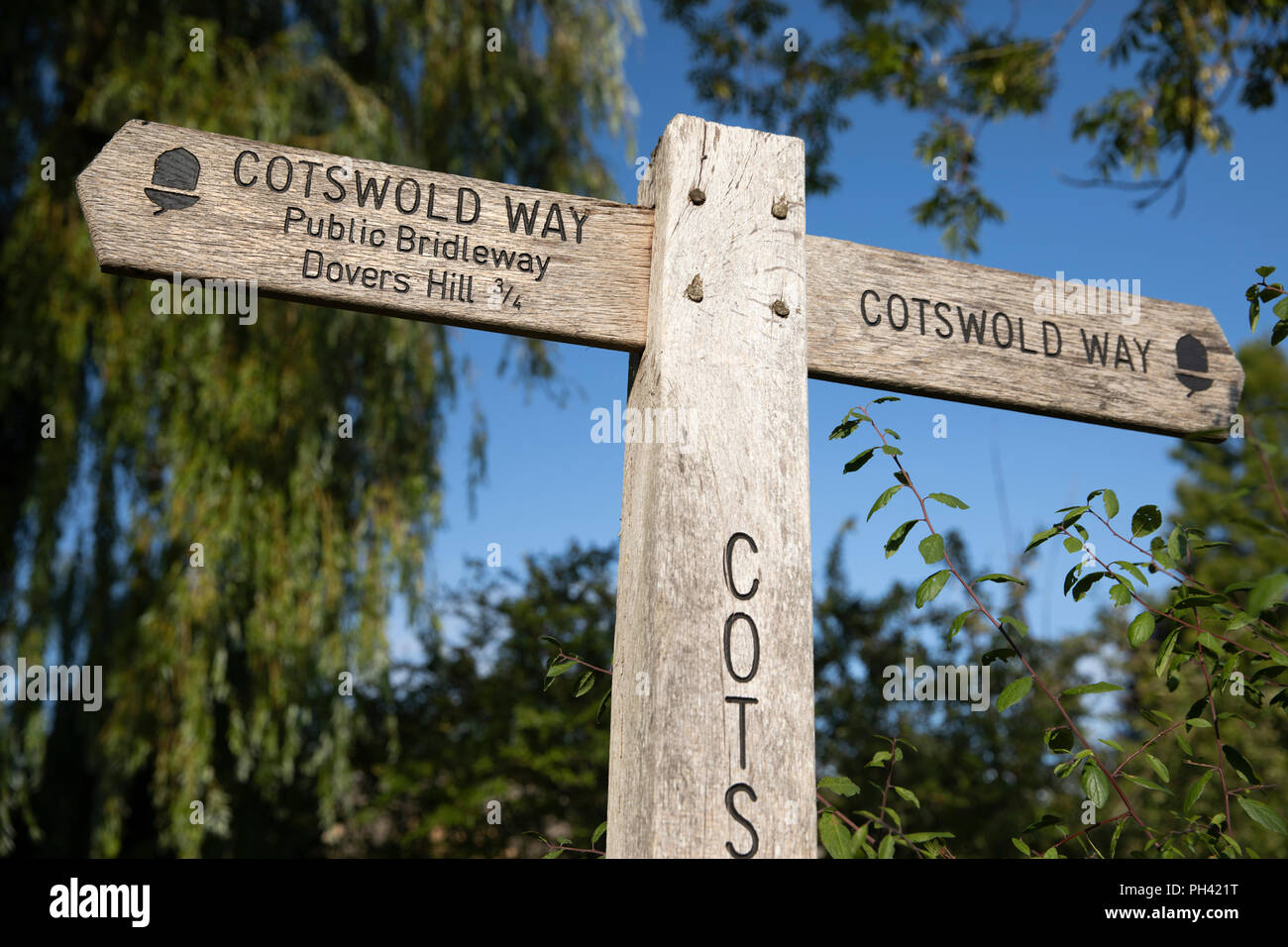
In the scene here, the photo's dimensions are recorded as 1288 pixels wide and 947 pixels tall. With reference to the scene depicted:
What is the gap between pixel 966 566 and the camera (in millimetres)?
9555

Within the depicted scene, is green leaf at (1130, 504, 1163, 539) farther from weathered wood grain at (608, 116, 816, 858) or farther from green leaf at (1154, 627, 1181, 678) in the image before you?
weathered wood grain at (608, 116, 816, 858)

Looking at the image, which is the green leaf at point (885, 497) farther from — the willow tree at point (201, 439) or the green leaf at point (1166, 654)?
the willow tree at point (201, 439)

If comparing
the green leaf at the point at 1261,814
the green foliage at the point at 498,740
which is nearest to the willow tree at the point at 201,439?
the green foliage at the point at 498,740

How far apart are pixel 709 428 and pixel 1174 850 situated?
102 cm

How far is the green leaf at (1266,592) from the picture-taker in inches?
42.2

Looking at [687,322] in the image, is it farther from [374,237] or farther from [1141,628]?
[1141,628]

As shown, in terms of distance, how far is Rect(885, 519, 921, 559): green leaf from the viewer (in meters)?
1.55

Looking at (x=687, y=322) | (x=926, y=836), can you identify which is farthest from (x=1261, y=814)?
(x=687, y=322)

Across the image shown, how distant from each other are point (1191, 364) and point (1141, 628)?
0.62 m

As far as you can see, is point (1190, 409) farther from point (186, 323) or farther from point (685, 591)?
point (186, 323)

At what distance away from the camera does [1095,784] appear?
1416mm

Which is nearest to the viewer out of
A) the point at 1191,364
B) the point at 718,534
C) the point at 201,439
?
the point at 718,534

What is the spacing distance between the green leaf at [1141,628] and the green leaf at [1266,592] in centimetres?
31
